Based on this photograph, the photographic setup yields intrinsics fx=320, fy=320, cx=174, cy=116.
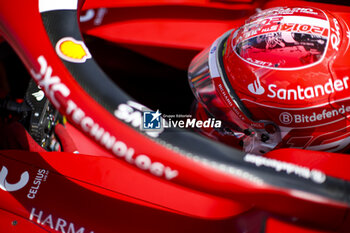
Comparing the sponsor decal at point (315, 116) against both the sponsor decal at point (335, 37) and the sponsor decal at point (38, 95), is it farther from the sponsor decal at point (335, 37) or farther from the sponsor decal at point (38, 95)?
the sponsor decal at point (38, 95)

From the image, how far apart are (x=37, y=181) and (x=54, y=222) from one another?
12cm

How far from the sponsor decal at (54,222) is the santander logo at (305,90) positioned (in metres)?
0.56

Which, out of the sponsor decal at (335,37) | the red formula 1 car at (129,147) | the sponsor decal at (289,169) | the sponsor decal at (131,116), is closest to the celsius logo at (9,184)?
the red formula 1 car at (129,147)

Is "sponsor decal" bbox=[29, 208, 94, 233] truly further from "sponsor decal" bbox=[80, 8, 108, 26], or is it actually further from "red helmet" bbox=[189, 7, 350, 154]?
"sponsor decal" bbox=[80, 8, 108, 26]

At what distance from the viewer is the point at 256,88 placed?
817 mm

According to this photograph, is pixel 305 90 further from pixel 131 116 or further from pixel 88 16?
pixel 88 16

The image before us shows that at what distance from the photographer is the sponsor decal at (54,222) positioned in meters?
0.78

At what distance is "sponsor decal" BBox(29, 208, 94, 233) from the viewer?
2.56 feet

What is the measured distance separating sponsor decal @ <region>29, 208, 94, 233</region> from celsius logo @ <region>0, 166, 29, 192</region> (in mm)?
79

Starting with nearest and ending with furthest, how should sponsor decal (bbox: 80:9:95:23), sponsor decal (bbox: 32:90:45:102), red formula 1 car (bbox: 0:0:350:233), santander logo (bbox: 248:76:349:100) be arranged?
1. red formula 1 car (bbox: 0:0:350:233)
2. santander logo (bbox: 248:76:349:100)
3. sponsor decal (bbox: 32:90:45:102)
4. sponsor decal (bbox: 80:9:95:23)

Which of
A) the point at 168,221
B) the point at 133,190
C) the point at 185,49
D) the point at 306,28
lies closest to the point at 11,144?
the point at 133,190

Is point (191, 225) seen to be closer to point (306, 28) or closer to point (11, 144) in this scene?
point (306, 28)

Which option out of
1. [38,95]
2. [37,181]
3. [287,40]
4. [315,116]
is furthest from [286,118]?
[38,95]

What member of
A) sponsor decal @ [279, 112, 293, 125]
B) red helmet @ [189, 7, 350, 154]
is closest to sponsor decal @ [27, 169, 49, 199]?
red helmet @ [189, 7, 350, 154]
